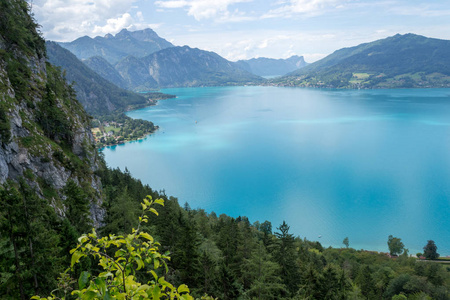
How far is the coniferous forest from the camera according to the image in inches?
500

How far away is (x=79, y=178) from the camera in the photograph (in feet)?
120

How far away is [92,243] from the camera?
7.19 m

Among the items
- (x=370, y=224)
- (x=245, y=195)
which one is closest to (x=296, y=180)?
(x=245, y=195)

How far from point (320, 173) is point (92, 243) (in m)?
80.9

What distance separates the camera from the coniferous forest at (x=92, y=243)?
41.7 feet

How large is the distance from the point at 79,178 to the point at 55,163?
15.6 feet

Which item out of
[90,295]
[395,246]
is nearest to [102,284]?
[90,295]

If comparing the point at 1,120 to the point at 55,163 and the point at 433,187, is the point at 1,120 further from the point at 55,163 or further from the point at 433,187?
the point at 433,187

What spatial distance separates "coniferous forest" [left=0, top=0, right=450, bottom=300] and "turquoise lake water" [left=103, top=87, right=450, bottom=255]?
1003 cm

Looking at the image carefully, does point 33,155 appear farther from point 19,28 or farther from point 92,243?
point 92,243

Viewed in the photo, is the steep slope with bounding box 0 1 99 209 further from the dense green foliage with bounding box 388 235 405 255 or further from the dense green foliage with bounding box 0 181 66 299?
the dense green foliage with bounding box 388 235 405 255

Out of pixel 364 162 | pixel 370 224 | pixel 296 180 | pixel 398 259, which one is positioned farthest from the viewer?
pixel 364 162

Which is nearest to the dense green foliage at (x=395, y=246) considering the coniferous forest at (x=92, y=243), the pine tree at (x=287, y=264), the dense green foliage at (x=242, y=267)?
the coniferous forest at (x=92, y=243)

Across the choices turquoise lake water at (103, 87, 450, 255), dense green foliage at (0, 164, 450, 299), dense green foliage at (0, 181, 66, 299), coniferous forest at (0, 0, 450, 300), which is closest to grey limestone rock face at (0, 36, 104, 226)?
coniferous forest at (0, 0, 450, 300)
